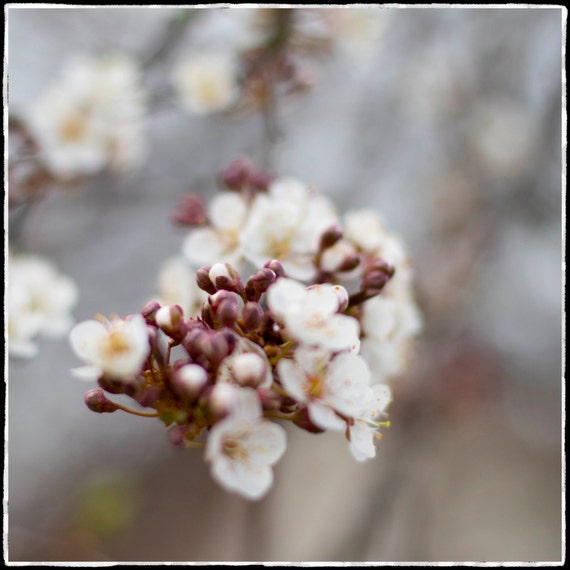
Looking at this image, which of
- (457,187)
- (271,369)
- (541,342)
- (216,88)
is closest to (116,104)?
(216,88)

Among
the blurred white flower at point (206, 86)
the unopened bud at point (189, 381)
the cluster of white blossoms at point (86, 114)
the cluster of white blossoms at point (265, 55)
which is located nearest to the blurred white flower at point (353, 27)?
the cluster of white blossoms at point (265, 55)

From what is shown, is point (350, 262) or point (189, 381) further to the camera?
point (350, 262)

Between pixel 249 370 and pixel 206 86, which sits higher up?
pixel 206 86

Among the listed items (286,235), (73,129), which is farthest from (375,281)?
(73,129)

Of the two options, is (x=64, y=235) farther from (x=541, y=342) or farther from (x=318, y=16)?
(x=541, y=342)

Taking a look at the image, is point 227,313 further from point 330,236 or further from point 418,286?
point 418,286

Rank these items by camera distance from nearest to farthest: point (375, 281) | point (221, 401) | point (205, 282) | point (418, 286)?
point (221, 401), point (205, 282), point (375, 281), point (418, 286)

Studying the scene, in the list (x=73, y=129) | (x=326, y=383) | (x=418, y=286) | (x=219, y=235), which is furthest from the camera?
(x=418, y=286)
